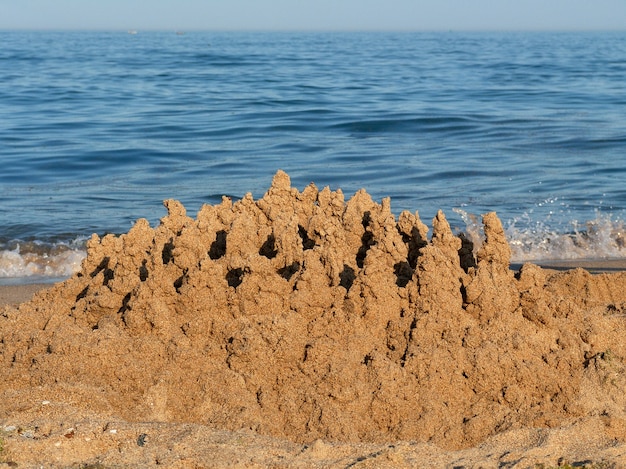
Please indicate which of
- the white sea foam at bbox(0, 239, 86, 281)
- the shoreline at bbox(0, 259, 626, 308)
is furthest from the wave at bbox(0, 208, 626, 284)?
the shoreline at bbox(0, 259, 626, 308)

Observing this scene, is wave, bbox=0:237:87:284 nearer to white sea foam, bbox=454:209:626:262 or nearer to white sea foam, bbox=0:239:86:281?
white sea foam, bbox=0:239:86:281

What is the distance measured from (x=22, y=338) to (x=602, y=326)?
2.56 m

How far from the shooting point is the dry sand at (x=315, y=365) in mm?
2959

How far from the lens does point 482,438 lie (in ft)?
10.4

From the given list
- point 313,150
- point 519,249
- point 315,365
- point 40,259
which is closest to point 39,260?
point 40,259

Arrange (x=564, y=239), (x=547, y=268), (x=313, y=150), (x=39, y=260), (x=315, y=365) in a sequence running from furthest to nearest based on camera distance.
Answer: (x=313, y=150), (x=564, y=239), (x=39, y=260), (x=547, y=268), (x=315, y=365)

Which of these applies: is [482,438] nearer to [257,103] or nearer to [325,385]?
[325,385]

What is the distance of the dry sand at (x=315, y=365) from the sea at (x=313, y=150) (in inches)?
147

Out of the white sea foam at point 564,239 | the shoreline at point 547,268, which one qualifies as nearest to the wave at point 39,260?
the shoreline at point 547,268

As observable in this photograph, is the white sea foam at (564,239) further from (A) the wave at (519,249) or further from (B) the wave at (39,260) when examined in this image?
(B) the wave at (39,260)

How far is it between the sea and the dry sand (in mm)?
3725

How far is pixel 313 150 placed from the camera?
1366cm

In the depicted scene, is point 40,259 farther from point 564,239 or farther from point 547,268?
point 564,239

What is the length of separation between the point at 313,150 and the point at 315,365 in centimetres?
1045
